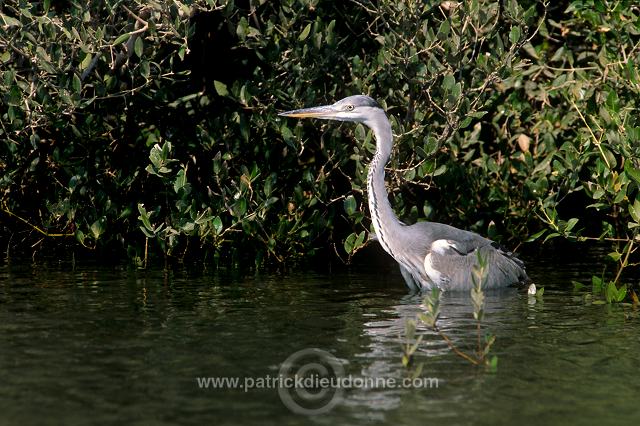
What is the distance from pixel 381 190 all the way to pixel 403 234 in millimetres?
460

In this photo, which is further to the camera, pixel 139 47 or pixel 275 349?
pixel 139 47

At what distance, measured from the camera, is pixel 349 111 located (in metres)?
10.8

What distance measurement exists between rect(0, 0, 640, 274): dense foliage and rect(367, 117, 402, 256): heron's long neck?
1.26 feet

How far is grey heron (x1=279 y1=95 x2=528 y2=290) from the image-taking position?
10695 mm

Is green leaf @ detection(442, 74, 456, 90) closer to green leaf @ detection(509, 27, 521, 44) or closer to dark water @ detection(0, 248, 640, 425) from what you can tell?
green leaf @ detection(509, 27, 521, 44)

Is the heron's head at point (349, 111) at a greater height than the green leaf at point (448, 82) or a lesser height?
lesser

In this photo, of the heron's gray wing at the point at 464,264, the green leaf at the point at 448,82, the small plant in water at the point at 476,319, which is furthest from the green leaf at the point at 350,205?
the small plant in water at the point at 476,319

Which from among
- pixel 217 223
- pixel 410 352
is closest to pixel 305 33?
pixel 217 223

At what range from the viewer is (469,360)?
764cm

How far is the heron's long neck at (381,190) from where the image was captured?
1076 cm

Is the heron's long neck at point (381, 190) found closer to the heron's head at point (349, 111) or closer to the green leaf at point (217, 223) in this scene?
the heron's head at point (349, 111)

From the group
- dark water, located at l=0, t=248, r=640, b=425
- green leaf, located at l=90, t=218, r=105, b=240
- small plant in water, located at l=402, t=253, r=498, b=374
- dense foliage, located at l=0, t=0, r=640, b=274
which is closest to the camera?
dark water, located at l=0, t=248, r=640, b=425

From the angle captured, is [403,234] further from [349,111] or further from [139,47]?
[139,47]

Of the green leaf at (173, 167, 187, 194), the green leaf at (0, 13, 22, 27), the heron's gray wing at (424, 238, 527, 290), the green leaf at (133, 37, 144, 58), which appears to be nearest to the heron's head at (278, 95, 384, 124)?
the green leaf at (173, 167, 187, 194)
